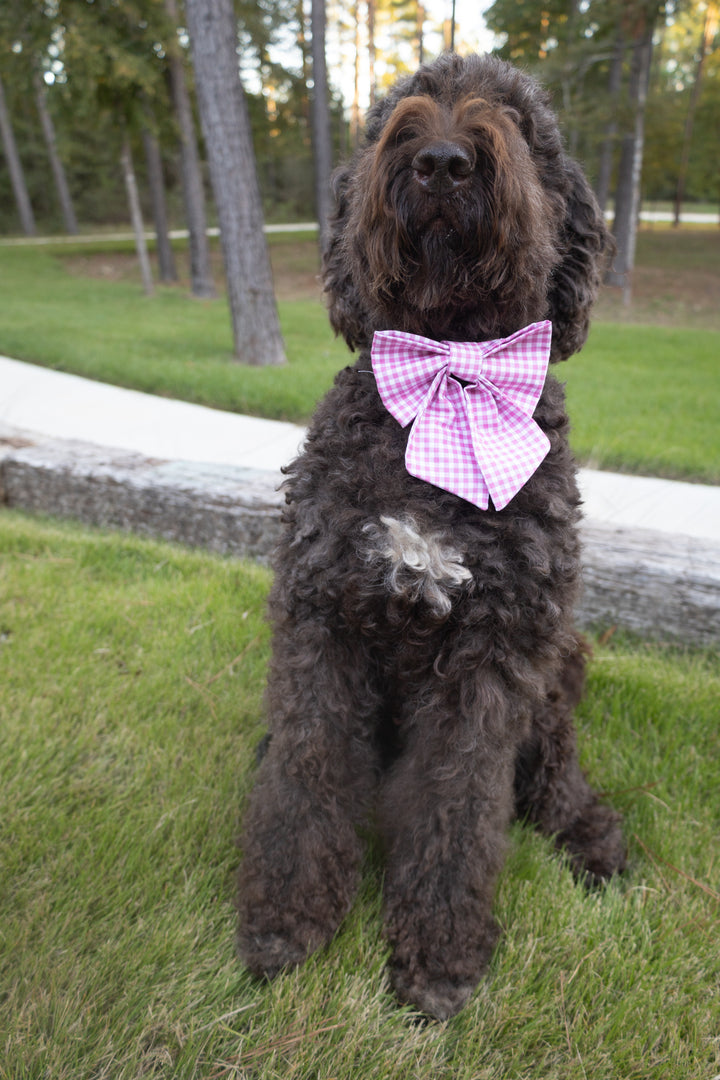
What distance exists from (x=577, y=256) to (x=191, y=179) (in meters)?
16.9

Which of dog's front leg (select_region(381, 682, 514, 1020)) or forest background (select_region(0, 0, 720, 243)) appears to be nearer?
dog's front leg (select_region(381, 682, 514, 1020))

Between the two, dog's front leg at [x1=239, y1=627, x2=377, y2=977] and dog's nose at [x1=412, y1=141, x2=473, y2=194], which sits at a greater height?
dog's nose at [x1=412, y1=141, x2=473, y2=194]

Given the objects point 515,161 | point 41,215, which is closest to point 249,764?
point 515,161

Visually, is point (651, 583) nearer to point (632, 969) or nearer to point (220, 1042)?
point (632, 969)

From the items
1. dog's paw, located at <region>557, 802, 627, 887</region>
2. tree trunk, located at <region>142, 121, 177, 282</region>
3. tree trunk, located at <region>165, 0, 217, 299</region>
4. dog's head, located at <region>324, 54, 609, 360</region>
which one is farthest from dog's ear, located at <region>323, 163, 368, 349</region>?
tree trunk, located at <region>142, 121, 177, 282</region>

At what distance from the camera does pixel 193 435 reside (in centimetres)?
573

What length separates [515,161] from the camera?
1.65 m

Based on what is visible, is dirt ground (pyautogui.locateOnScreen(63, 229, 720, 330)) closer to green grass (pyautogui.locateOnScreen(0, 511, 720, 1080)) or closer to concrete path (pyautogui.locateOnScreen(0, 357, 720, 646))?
concrete path (pyautogui.locateOnScreen(0, 357, 720, 646))

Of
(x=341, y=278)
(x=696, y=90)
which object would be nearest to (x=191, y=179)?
(x=341, y=278)

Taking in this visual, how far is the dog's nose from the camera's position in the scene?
1.53 metres

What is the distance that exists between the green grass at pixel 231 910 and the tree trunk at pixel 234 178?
635cm

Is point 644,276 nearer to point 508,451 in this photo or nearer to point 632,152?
point 632,152

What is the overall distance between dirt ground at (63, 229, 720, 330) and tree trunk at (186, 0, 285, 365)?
3.08m

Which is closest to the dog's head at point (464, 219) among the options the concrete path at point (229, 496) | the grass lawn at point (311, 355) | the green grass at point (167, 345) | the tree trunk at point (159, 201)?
the concrete path at point (229, 496)
